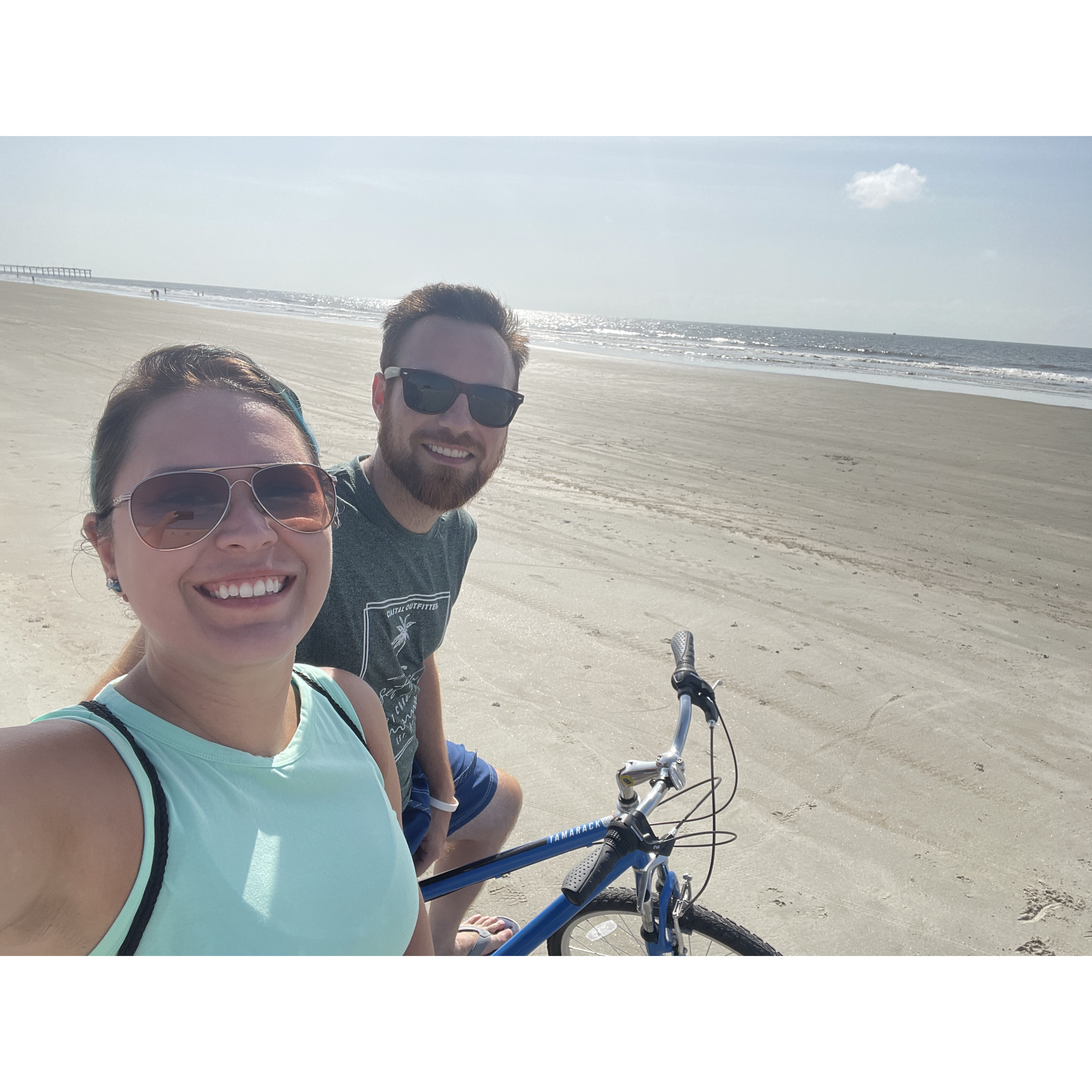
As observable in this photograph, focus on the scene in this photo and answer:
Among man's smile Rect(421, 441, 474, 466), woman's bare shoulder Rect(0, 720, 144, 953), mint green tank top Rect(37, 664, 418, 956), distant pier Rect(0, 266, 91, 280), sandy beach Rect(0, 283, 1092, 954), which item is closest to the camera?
woman's bare shoulder Rect(0, 720, 144, 953)

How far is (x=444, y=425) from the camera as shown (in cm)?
214

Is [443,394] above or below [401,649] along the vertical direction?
above

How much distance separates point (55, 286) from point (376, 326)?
28143mm

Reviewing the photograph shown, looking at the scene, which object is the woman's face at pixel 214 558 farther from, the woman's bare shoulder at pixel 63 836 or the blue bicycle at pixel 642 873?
the blue bicycle at pixel 642 873

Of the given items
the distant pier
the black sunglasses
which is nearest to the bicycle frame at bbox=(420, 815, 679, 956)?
the black sunglasses

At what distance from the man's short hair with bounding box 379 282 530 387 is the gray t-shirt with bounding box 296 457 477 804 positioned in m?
0.44

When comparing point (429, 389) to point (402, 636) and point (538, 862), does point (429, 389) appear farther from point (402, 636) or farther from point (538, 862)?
point (538, 862)

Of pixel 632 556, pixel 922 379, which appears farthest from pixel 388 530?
pixel 922 379

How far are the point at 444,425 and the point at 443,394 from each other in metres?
0.10

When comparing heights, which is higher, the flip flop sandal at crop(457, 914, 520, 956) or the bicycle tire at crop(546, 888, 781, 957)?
the bicycle tire at crop(546, 888, 781, 957)

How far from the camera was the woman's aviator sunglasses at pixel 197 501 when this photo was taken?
3.70 feet

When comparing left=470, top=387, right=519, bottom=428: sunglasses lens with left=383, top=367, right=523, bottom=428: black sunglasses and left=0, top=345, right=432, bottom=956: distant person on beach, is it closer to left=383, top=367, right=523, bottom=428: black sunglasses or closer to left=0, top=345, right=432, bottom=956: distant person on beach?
left=383, top=367, right=523, bottom=428: black sunglasses

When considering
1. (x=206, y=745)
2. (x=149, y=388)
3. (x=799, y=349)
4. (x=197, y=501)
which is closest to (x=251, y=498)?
(x=197, y=501)

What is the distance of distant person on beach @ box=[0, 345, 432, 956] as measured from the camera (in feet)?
3.01
